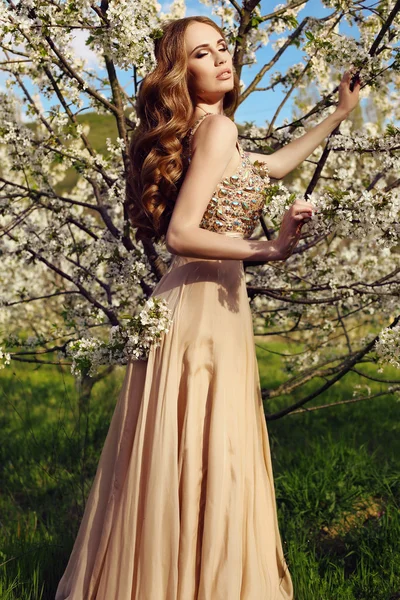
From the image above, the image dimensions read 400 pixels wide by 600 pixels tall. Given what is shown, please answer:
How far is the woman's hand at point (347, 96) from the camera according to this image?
2730mm

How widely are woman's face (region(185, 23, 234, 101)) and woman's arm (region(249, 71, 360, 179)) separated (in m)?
0.31

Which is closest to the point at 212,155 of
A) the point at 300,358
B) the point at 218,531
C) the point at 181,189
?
the point at 181,189

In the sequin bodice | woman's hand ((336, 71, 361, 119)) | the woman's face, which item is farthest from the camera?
woman's hand ((336, 71, 361, 119))

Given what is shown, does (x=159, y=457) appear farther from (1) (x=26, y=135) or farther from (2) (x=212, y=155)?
(1) (x=26, y=135)

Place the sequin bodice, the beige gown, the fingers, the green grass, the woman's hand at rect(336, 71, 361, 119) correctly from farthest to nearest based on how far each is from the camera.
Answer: the green grass < the woman's hand at rect(336, 71, 361, 119) < the sequin bodice < the beige gown < the fingers

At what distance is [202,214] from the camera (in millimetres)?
2316

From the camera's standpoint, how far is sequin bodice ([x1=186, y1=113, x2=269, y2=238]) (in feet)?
8.01

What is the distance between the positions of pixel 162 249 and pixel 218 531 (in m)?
2.24

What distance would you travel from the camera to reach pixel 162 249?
167 inches

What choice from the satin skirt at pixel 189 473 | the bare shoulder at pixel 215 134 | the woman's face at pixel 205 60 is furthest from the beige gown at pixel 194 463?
the woman's face at pixel 205 60

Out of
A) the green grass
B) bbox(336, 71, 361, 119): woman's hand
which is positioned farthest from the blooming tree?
the green grass

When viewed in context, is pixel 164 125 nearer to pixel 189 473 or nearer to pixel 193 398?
pixel 193 398

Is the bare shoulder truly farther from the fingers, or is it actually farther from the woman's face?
the fingers

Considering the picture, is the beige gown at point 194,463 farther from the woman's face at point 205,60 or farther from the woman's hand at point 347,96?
the woman's hand at point 347,96
